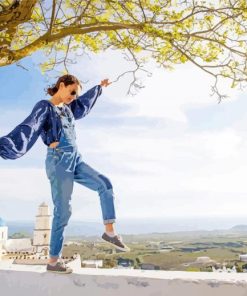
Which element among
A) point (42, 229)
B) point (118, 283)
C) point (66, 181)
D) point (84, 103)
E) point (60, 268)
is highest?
point (42, 229)

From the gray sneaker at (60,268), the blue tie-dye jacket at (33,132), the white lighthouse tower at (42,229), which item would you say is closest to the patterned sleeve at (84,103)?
the blue tie-dye jacket at (33,132)

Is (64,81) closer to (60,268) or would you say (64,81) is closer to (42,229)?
(60,268)

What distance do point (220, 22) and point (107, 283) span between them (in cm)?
287

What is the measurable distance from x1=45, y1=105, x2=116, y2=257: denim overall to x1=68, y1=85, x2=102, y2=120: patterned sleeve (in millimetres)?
320

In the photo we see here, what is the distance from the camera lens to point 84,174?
9.46ft

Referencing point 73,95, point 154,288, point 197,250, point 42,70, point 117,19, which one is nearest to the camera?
point 154,288

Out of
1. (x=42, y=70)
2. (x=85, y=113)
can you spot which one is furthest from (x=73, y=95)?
(x=42, y=70)

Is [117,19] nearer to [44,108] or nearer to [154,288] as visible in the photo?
[44,108]

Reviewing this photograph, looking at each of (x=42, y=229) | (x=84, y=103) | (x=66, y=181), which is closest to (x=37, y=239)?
(x=42, y=229)

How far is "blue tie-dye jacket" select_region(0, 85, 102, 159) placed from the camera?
261cm

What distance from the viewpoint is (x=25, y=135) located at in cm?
268

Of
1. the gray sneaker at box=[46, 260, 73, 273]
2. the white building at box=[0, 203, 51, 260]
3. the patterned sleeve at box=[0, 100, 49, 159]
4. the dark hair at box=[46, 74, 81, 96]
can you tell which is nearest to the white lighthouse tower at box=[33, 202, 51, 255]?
the white building at box=[0, 203, 51, 260]

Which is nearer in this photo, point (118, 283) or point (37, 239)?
point (118, 283)

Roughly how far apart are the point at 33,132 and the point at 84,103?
2.15 ft
